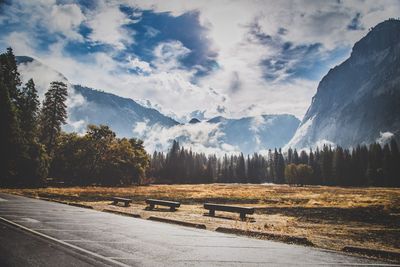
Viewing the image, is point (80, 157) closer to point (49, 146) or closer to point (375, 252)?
point (49, 146)

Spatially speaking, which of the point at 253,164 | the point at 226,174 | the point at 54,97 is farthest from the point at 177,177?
the point at 54,97

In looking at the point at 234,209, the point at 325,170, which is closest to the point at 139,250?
Answer: the point at 234,209

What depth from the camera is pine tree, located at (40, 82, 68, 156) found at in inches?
2482

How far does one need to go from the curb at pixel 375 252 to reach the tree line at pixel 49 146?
148ft

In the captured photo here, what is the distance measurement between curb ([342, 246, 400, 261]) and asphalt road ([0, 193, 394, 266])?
37.0 inches

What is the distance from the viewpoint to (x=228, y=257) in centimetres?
861

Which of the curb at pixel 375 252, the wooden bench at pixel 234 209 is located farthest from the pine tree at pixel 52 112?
the curb at pixel 375 252

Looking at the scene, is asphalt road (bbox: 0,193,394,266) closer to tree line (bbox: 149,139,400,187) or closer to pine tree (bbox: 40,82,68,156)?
pine tree (bbox: 40,82,68,156)

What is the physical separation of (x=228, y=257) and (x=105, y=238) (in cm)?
470

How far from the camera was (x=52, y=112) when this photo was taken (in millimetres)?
63062

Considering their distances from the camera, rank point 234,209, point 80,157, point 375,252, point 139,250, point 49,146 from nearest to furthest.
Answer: point 139,250
point 375,252
point 234,209
point 49,146
point 80,157

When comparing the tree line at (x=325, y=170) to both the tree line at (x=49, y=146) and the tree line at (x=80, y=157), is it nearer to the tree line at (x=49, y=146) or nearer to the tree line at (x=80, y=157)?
the tree line at (x=80, y=157)

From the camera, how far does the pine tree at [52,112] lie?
2482 inches

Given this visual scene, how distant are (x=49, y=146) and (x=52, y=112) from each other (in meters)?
7.18
